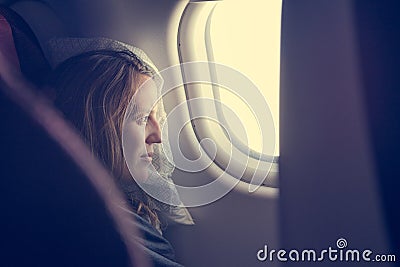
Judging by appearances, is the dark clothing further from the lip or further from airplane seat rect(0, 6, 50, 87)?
airplane seat rect(0, 6, 50, 87)

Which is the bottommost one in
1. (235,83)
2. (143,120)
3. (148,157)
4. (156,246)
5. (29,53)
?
(156,246)

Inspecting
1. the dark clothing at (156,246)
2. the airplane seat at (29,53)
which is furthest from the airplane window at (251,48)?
the airplane seat at (29,53)

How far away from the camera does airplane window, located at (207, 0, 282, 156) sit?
2.51 m

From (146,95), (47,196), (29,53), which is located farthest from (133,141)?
(29,53)

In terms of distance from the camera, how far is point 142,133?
256 cm

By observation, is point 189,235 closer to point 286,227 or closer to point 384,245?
point 286,227

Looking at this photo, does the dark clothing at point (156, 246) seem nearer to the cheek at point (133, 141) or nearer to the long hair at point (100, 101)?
the long hair at point (100, 101)

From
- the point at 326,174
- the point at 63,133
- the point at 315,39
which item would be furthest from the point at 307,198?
the point at 63,133

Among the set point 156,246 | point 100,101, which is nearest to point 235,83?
point 100,101

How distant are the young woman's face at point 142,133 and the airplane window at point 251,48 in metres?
0.23

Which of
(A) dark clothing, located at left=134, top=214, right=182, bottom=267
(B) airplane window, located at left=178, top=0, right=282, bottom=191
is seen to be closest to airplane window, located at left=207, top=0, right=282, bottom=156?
(B) airplane window, located at left=178, top=0, right=282, bottom=191

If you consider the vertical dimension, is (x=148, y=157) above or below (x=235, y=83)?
below

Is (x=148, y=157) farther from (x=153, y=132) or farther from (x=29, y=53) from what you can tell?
(x=29, y=53)

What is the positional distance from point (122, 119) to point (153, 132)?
0.11m
